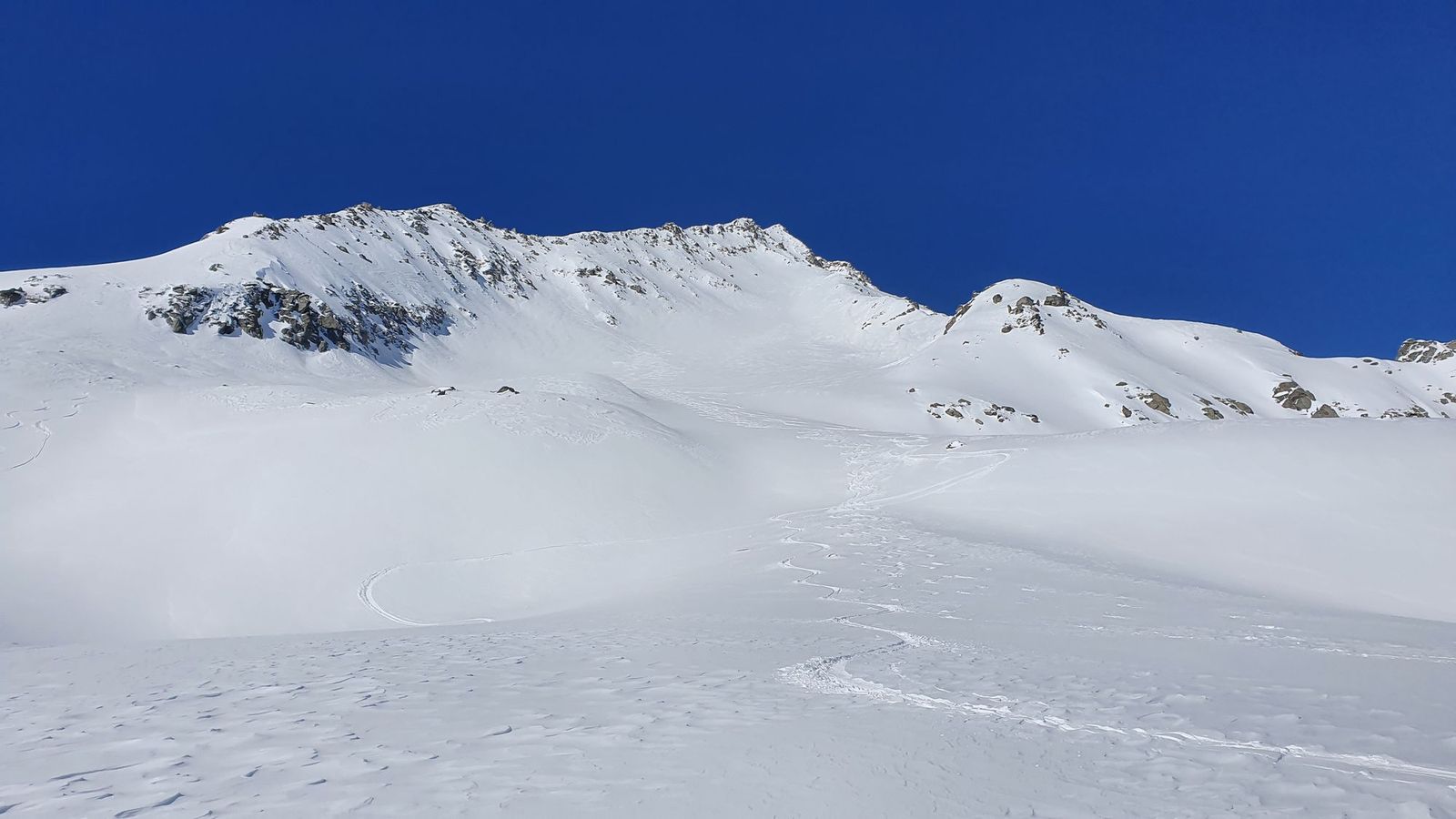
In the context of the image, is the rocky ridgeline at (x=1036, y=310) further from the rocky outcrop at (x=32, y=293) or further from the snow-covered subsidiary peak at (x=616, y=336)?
the rocky outcrop at (x=32, y=293)

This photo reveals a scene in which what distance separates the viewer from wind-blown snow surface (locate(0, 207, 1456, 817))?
521 centimetres

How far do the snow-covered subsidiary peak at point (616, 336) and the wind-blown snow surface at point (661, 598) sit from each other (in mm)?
808

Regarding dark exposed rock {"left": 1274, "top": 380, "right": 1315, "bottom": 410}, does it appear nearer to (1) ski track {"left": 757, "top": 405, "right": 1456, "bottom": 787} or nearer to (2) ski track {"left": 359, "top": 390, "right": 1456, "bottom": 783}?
(2) ski track {"left": 359, "top": 390, "right": 1456, "bottom": 783}

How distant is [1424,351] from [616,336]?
330ft

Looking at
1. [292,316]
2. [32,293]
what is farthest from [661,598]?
[292,316]

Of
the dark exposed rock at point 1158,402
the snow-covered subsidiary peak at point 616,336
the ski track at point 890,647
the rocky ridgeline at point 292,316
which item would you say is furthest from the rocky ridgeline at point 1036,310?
the rocky ridgeline at point 292,316

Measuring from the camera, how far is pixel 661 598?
14805 mm

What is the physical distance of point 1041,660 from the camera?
844cm

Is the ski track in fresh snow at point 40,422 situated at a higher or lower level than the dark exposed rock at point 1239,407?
lower

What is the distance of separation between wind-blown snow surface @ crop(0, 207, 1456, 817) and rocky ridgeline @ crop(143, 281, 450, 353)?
440 millimetres

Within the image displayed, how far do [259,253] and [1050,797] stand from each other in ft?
234

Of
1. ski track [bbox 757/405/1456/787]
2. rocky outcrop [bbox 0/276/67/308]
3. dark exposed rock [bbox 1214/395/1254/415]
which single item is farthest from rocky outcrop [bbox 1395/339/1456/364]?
rocky outcrop [bbox 0/276/67/308]

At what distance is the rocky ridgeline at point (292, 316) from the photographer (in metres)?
46.1

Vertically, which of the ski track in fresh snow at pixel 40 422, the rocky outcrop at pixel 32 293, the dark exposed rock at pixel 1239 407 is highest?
the dark exposed rock at pixel 1239 407
